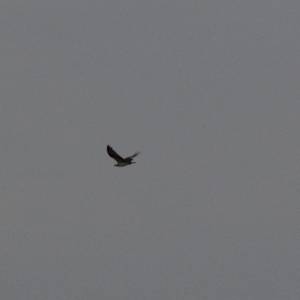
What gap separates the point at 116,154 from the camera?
107 ft
